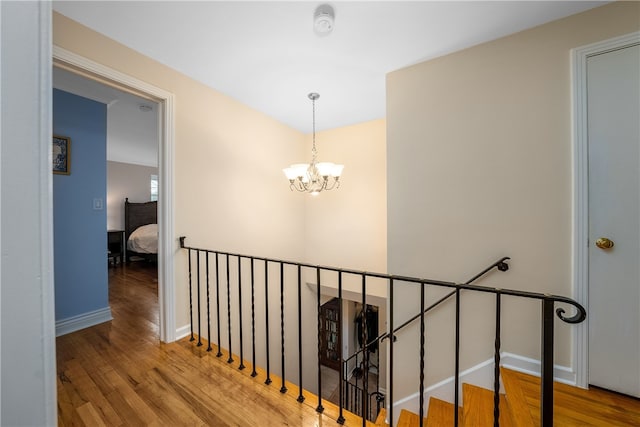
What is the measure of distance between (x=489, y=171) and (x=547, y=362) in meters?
1.40

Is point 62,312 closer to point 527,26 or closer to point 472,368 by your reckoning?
point 472,368

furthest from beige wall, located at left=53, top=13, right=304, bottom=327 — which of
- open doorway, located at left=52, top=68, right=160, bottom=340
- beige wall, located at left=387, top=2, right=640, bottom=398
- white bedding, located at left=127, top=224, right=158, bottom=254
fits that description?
white bedding, located at left=127, top=224, right=158, bottom=254

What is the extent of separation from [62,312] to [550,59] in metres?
4.59

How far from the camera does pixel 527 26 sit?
5.69 ft

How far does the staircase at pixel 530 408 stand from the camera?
1332 millimetres

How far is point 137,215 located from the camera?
6.13m

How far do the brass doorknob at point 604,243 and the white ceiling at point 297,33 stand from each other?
1485 millimetres

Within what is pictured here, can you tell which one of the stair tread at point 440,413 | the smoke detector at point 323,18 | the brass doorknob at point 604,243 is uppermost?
the smoke detector at point 323,18

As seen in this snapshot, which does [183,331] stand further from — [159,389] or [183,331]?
[159,389]

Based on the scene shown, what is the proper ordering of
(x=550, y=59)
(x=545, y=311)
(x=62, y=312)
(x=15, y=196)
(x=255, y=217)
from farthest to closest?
Answer: (x=255, y=217), (x=62, y=312), (x=550, y=59), (x=545, y=311), (x=15, y=196)

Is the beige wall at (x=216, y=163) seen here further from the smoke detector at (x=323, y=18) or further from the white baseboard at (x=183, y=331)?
the smoke detector at (x=323, y=18)

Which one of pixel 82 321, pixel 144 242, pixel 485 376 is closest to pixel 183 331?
pixel 82 321

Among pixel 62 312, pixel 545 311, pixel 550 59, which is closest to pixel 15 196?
pixel 545 311

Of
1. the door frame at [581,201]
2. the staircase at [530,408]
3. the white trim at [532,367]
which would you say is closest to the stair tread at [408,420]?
the staircase at [530,408]
